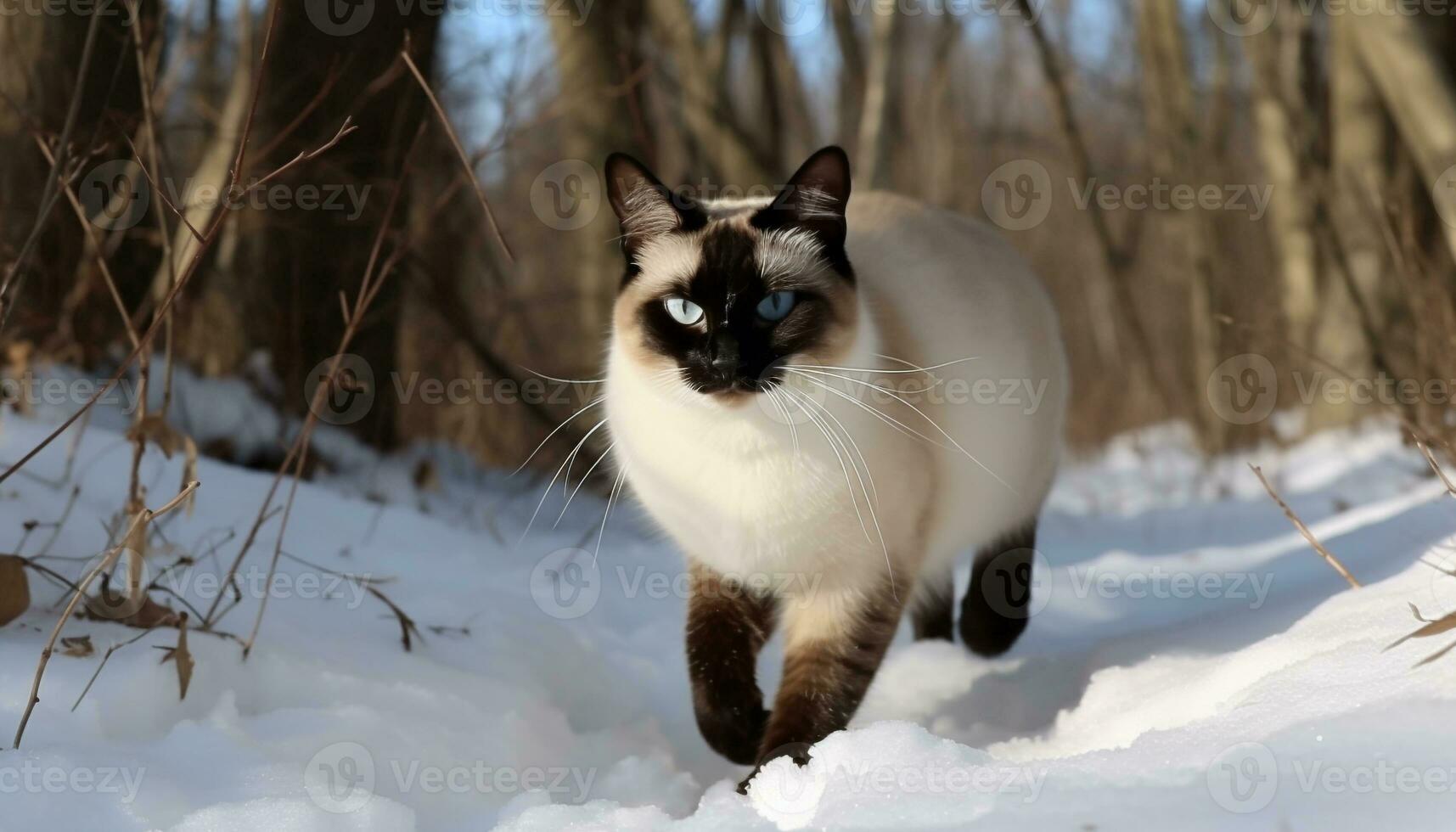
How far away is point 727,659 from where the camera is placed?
2.54m

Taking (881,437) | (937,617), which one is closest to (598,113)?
(937,617)

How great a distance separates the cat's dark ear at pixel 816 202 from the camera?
7.96 feet

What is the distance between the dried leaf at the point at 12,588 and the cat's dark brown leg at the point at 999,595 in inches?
86.0

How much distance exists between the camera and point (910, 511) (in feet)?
8.17

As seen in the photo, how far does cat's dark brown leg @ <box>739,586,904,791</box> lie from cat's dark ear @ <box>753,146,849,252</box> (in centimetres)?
75

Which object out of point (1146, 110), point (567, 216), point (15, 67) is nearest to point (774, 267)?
point (15, 67)

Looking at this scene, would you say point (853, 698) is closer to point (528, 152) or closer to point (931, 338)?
point (931, 338)

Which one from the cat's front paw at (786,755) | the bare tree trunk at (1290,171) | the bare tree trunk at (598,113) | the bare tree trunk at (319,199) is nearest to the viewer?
the cat's front paw at (786,755)

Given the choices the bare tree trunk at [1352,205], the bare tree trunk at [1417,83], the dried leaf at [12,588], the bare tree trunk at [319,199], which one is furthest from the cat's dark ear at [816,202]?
the bare tree trunk at [1352,205]

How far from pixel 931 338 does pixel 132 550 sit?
1.73m

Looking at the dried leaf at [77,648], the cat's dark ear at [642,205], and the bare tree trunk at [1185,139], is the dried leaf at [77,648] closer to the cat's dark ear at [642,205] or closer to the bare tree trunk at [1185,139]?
the cat's dark ear at [642,205]

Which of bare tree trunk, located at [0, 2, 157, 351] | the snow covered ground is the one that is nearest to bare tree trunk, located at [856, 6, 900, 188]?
the snow covered ground

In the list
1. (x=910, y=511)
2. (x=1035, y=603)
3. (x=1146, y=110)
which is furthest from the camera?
(x=1146, y=110)

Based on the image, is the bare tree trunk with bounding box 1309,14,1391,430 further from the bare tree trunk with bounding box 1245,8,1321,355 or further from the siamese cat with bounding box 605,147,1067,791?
the siamese cat with bounding box 605,147,1067,791
